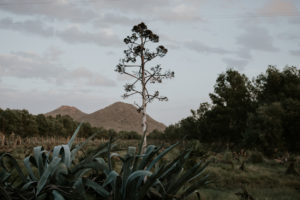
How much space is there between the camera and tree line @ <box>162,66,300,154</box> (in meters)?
23.6

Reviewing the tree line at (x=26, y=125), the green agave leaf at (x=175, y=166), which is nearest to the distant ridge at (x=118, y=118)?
the tree line at (x=26, y=125)

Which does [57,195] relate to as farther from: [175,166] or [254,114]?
[254,114]

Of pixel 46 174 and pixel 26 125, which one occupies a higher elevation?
pixel 46 174

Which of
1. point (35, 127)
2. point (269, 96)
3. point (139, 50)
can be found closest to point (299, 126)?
point (269, 96)

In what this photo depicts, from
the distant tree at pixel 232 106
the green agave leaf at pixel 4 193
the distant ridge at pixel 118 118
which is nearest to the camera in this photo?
the green agave leaf at pixel 4 193

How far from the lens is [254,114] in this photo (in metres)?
28.0

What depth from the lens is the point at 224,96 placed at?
33312 mm

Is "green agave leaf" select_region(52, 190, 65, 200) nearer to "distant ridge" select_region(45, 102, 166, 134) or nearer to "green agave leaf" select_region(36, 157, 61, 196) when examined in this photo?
"green agave leaf" select_region(36, 157, 61, 196)

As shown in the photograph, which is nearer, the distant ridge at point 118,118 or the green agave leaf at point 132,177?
the green agave leaf at point 132,177

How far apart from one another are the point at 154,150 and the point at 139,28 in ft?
35.1

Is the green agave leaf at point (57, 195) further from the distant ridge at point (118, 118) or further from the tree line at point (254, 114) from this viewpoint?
the distant ridge at point (118, 118)

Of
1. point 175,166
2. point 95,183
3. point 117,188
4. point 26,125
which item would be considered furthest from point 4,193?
point 26,125

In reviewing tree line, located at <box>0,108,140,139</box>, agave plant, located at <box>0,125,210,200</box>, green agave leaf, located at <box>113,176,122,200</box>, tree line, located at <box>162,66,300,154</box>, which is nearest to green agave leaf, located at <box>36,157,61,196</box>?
agave plant, located at <box>0,125,210,200</box>

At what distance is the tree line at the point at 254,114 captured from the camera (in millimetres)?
23578
